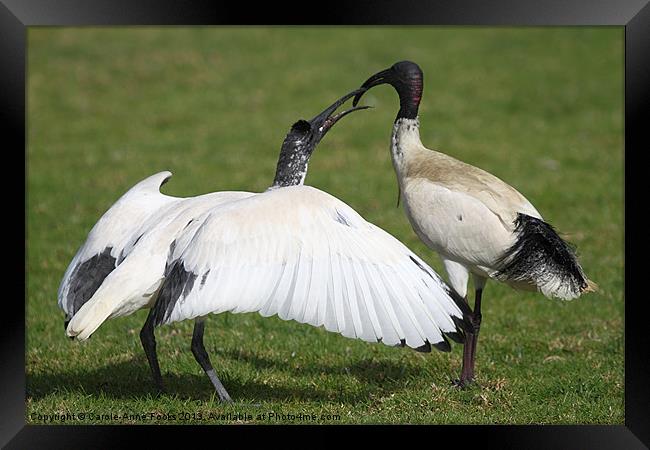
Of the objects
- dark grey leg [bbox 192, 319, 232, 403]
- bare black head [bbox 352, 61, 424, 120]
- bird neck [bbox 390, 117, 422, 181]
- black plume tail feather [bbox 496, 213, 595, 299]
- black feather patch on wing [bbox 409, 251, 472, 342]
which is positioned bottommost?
dark grey leg [bbox 192, 319, 232, 403]

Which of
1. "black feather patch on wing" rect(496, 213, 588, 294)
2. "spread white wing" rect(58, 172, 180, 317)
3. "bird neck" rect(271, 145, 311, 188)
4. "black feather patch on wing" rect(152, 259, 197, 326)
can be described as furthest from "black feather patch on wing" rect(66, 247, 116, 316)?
"black feather patch on wing" rect(496, 213, 588, 294)

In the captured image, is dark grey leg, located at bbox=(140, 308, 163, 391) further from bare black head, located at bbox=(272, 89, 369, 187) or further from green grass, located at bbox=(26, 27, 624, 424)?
bare black head, located at bbox=(272, 89, 369, 187)

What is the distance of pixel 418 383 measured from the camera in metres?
6.93

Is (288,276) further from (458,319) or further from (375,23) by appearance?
(375,23)

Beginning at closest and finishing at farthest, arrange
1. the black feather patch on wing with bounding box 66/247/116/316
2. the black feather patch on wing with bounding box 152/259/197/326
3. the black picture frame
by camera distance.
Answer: the black picture frame
the black feather patch on wing with bounding box 152/259/197/326
the black feather patch on wing with bounding box 66/247/116/316

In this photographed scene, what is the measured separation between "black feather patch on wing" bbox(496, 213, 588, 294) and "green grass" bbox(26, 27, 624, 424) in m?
0.80

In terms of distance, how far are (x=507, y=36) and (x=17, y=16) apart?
16787 mm

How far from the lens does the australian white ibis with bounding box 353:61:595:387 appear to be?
6.38 meters

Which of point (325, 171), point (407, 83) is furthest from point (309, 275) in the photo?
point (325, 171)

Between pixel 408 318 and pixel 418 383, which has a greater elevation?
pixel 408 318

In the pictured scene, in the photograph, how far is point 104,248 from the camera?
6508 mm

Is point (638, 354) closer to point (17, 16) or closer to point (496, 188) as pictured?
point (496, 188)

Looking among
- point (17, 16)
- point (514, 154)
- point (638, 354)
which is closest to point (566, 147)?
point (514, 154)

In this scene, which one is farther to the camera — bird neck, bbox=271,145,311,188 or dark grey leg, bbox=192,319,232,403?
bird neck, bbox=271,145,311,188
